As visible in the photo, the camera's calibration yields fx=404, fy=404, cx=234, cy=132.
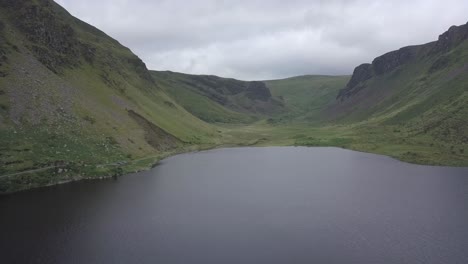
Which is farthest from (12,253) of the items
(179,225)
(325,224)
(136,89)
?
(136,89)

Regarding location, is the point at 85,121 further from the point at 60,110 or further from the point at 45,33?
the point at 45,33

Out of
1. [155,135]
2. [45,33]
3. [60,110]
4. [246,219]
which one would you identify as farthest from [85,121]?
[246,219]

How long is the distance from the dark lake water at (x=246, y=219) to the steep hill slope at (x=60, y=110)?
1020 cm

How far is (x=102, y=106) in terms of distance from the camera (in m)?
141

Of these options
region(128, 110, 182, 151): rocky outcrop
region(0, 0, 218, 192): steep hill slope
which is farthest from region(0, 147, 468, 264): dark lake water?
region(128, 110, 182, 151): rocky outcrop

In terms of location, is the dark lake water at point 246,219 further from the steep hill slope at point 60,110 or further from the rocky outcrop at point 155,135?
the rocky outcrop at point 155,135

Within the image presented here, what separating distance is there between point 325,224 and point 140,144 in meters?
85.5

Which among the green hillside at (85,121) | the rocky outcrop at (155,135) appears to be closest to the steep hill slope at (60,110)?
the rocky outcrop at (155,135)

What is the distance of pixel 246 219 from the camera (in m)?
66.9

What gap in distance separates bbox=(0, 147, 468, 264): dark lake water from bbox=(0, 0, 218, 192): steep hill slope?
1020 cm

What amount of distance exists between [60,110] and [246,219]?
251 ft

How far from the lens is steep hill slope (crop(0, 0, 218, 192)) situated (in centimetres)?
9341

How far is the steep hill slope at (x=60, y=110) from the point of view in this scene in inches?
3678

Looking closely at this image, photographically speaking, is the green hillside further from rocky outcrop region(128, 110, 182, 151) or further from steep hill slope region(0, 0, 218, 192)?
rocky outcrop region(128, 110, 182, 151)
